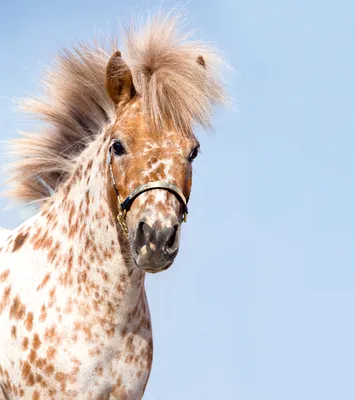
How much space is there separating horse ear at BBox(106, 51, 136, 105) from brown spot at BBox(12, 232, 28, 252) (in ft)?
4.75

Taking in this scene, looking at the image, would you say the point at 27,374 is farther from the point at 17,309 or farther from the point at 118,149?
the point at 118,149

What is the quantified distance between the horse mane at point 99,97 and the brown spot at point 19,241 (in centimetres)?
64

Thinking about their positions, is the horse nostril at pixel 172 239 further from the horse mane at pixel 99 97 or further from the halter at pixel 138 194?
the horse mane at pixel 99 97

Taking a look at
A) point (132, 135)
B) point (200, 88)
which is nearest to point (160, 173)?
point (132, 135)

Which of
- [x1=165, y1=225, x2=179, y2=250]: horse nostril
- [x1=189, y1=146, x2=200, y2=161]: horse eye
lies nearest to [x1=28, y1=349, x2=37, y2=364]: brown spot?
[x1=165, y1=225, x2=179, y2=250]: horse nostril

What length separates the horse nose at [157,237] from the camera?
5.41 metres

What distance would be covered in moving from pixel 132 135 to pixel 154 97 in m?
0.37

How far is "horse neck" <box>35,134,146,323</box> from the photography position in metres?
6.02

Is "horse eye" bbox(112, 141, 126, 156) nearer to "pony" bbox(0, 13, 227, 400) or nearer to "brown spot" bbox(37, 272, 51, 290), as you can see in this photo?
"pony" bbox(0, 13, 227, 400)

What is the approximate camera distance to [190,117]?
6074mm

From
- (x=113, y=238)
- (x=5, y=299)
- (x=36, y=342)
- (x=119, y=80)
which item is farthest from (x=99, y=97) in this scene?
(x=36, y=342)

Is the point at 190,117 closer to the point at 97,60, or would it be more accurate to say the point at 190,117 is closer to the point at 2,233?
the point at 97,60

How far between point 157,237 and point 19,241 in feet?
5.92

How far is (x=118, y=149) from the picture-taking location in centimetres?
589
